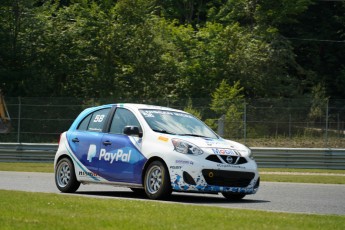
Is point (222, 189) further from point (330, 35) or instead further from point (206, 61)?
point (330, 35)

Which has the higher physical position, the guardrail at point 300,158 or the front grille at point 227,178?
the front grille at point 227,178

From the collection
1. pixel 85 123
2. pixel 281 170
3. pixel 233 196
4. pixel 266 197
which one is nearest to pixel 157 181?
pixel 233 196

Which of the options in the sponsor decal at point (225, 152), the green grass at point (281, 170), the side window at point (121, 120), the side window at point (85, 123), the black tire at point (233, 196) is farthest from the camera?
the green grass at point (281, 170)

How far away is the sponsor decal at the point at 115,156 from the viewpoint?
14453 millimetres

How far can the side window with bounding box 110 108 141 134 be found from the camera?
14.9 meters

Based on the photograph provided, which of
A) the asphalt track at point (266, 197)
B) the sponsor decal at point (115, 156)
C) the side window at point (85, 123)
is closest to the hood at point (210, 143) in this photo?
the asphalt track at point (266, 197)

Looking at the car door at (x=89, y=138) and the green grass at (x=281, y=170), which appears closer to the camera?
the car door at (x=89, y=138)

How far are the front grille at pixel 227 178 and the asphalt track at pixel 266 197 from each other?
308mm

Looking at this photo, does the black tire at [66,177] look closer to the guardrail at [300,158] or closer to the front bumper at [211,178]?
the front bumper at [211,178]

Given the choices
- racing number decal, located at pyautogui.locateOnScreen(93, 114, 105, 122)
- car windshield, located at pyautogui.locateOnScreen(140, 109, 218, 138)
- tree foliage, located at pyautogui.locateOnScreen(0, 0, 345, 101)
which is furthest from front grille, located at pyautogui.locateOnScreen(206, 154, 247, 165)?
tree foliage, located at pyautogui.locateOnScreen(0, 0, 345, 101)

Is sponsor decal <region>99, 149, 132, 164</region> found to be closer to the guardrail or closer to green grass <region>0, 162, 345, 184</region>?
green grass <region>0, 162, 345, 184</region>

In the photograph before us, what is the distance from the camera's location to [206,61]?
4569 cm

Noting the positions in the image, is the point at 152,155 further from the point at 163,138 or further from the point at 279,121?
the point at 279,121

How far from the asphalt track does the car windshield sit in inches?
44.7
